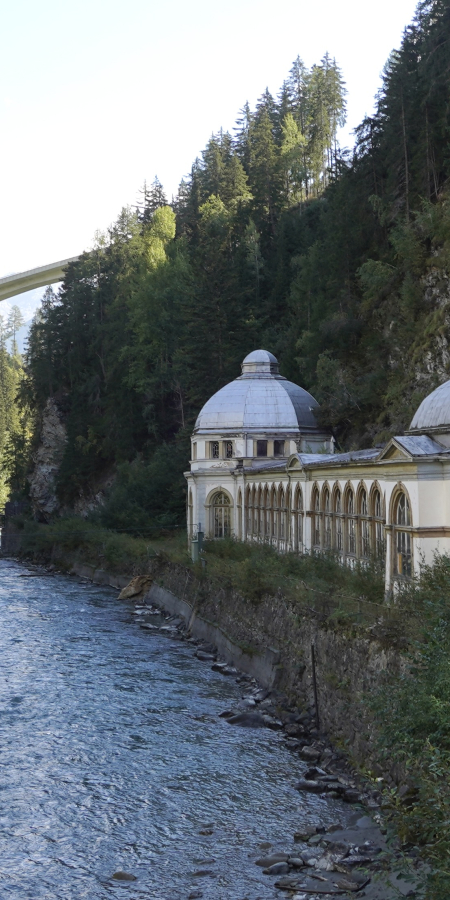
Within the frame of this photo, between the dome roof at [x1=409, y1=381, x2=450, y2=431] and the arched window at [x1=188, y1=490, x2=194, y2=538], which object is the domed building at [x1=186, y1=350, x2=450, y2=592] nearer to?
the dome roof at [x1=409, y1=381, x2=450, y2=431]

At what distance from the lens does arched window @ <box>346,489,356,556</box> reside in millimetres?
33375

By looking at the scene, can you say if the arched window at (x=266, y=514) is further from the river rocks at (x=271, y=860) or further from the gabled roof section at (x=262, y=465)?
the river rocks at (x=271, y=860)

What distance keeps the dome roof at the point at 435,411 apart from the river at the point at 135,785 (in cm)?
937

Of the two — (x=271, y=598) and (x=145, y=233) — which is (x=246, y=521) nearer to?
(x=271, y=598)

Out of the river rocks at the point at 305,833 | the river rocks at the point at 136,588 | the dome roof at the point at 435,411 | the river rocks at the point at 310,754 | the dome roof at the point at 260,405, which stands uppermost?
the dome roof at the point at 260,405

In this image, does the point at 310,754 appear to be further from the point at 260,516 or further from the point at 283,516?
the point at 260,516

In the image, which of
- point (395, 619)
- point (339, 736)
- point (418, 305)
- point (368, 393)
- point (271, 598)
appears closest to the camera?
point (395, 619)

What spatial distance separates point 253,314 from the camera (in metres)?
76.8

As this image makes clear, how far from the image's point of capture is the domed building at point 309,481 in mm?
24875

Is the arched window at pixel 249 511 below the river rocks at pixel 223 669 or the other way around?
the other way around

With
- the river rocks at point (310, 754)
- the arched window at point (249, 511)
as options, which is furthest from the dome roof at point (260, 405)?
the river rocks at point (310, 754)

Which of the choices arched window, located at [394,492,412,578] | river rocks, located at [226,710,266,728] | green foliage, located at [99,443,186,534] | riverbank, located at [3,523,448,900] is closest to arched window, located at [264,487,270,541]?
riverbank, located at [3,523,448,900]

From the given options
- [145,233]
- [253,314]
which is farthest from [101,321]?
[253,314]

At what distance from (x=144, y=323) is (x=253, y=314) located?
12.1m
